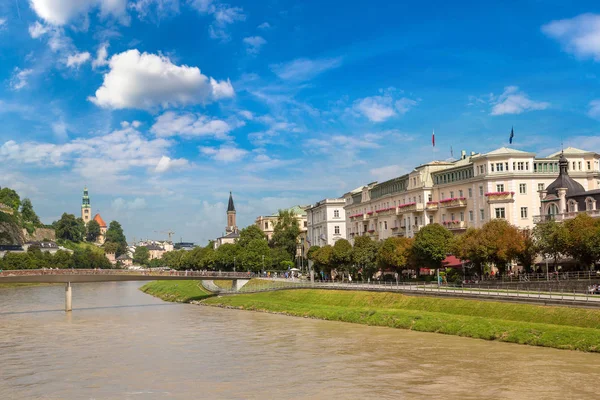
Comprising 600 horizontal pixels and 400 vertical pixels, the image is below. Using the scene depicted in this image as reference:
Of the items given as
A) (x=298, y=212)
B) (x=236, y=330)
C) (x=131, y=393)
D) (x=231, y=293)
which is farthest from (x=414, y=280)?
(x=298, y=212)

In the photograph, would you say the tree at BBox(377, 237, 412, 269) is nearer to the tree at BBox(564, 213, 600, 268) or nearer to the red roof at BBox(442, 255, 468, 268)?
the red roof at BBox(442, 255, 468, 268)

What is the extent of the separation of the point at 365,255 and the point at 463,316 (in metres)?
38.2

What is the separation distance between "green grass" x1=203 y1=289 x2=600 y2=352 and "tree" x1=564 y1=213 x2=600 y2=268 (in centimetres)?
1078

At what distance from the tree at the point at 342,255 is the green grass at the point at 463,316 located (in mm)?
14274

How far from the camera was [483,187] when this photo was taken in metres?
80.1

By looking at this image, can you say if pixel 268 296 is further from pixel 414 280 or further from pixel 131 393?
pixel 131 393

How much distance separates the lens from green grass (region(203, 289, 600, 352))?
41000 millimetres

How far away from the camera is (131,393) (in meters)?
32.7

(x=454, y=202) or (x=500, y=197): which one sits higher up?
(x=454, y=202)

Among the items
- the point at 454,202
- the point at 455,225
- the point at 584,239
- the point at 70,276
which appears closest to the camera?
the point at 584,239

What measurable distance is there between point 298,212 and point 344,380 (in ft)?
511

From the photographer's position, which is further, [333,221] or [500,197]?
[333,221]

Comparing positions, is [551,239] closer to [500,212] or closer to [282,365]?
[500,212]

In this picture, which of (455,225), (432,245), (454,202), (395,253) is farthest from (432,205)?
(432,245)
